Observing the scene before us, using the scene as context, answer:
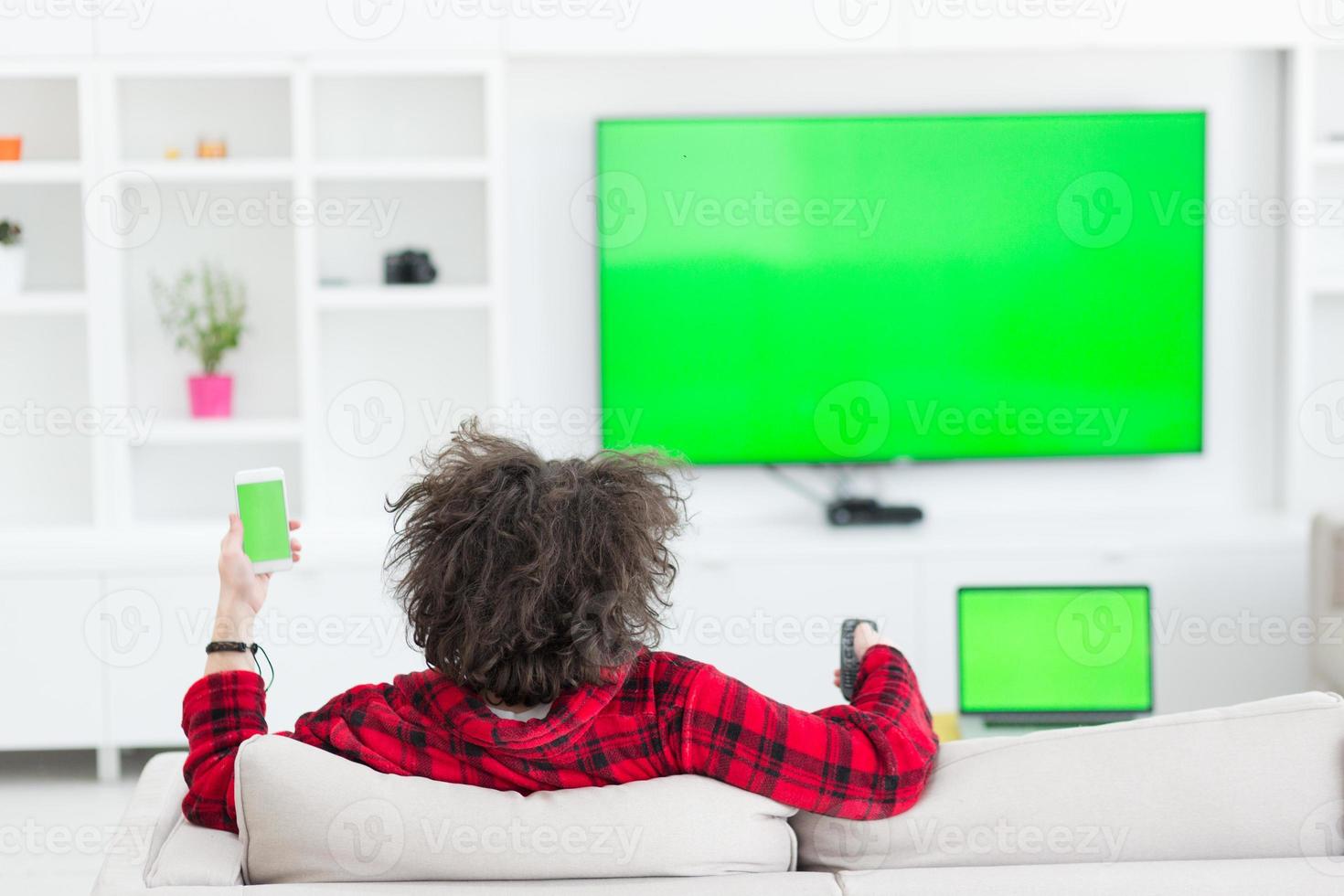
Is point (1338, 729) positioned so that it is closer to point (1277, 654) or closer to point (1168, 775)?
point (1168, 775)

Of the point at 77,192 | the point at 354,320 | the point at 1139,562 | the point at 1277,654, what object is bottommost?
the point at 1277,654

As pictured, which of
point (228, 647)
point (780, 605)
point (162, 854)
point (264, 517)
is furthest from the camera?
point (780, 605)

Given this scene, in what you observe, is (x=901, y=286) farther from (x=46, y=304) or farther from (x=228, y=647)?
(x=228, y=647)

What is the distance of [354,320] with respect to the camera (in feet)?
12.9

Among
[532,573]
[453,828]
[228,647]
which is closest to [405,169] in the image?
[228,647]

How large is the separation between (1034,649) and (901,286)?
1.54m

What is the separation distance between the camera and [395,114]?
12.6ft

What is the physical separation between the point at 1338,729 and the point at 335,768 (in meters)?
0.87

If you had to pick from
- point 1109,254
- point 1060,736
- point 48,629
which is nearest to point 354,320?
point 48,629

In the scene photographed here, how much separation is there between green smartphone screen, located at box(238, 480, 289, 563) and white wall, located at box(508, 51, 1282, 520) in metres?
2.26

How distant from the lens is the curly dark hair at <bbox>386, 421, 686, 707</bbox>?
1.31m

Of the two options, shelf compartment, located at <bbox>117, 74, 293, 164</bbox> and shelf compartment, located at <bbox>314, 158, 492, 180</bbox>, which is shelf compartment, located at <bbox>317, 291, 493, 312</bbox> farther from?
shelf compartment, located at <bbox>117, 74, 293, 164</bbox>

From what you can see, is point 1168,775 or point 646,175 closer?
point 1168,775

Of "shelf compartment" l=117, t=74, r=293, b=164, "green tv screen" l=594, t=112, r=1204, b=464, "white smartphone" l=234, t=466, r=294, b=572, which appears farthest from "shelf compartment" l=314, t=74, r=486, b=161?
"white smartphone" l=234, t=466, r=294, b=572
